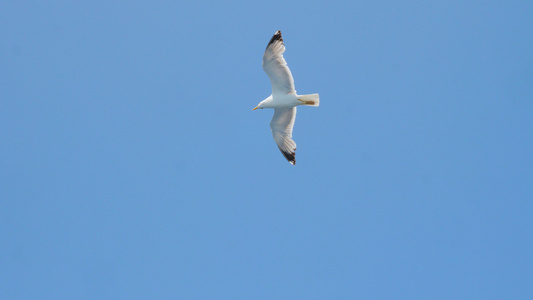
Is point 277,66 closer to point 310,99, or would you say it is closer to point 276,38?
point 276,38

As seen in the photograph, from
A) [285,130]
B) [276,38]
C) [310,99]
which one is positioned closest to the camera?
[276,38]

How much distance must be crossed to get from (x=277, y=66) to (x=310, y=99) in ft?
5.02

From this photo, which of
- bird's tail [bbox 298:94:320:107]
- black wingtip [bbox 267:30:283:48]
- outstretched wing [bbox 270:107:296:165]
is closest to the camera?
black wingtip [bbox 267:30:283:48]

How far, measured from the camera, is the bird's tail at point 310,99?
15.1 metres

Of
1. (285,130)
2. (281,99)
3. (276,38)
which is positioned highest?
(276,38)

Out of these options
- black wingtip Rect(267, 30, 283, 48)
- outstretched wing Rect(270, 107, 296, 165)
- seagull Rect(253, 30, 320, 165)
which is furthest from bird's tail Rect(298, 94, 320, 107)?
black wingtip Rect(267, 30, 283, 48)

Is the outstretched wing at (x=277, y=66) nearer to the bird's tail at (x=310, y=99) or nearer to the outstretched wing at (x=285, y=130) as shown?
the bird's tail at (x=310, y=99)

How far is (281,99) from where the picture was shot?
1539 centimetres

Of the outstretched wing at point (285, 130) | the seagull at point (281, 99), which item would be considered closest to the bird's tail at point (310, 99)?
the seagull at point (281, 99)

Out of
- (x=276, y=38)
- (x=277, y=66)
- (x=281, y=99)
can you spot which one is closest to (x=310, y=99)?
(x=281, y=99)

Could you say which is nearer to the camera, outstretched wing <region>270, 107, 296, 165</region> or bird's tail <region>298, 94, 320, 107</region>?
bird's tail <region>298, 94, 320, 107</region>

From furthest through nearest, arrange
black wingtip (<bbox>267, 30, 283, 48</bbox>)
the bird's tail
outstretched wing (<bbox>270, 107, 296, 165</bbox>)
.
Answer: outstretched wing (<bbox>270, 107, 296, 165</bbox>)
the bird's tail
black wingtip (<bbox>267, 30, 283, 48</bbox>)

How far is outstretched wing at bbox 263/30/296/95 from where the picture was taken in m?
14.2

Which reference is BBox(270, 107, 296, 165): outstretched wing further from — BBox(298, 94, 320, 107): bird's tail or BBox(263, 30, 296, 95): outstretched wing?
BBox(263, 30, 296, 95): outstretched wing
